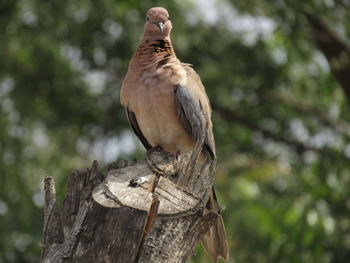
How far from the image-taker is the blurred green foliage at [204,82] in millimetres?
11047

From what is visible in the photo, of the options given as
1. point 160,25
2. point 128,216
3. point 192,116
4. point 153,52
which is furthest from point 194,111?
point 128,216

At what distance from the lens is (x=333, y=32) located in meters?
11.3

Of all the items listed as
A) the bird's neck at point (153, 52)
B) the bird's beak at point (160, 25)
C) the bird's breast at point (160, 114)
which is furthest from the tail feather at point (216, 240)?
the bird's beak at point (160, 25)

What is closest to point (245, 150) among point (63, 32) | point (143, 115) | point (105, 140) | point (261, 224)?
point (105, 140)

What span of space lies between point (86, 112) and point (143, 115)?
7.51 metres

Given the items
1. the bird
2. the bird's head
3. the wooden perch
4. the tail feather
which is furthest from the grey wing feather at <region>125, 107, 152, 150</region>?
the wooden perch

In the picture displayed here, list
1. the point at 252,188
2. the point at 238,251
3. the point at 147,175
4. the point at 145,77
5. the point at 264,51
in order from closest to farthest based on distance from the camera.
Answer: the point at 147,175, the point at 145,77, the point at 238,251, the point at 252,188, the point at 264,51

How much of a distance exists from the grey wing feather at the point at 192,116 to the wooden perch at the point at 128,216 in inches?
76.3

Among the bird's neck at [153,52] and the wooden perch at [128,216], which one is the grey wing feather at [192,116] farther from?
the wooden perch at [128,216]

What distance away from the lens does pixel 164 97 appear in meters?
6.08

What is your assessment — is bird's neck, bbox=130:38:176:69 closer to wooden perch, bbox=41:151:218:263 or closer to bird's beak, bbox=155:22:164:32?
bird's beak, bbox=155:22:164:32

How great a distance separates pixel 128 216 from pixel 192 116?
2592 mm

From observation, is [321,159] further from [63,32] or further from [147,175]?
[147,175]

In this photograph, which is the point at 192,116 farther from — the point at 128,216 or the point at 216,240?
the point at 128,216
